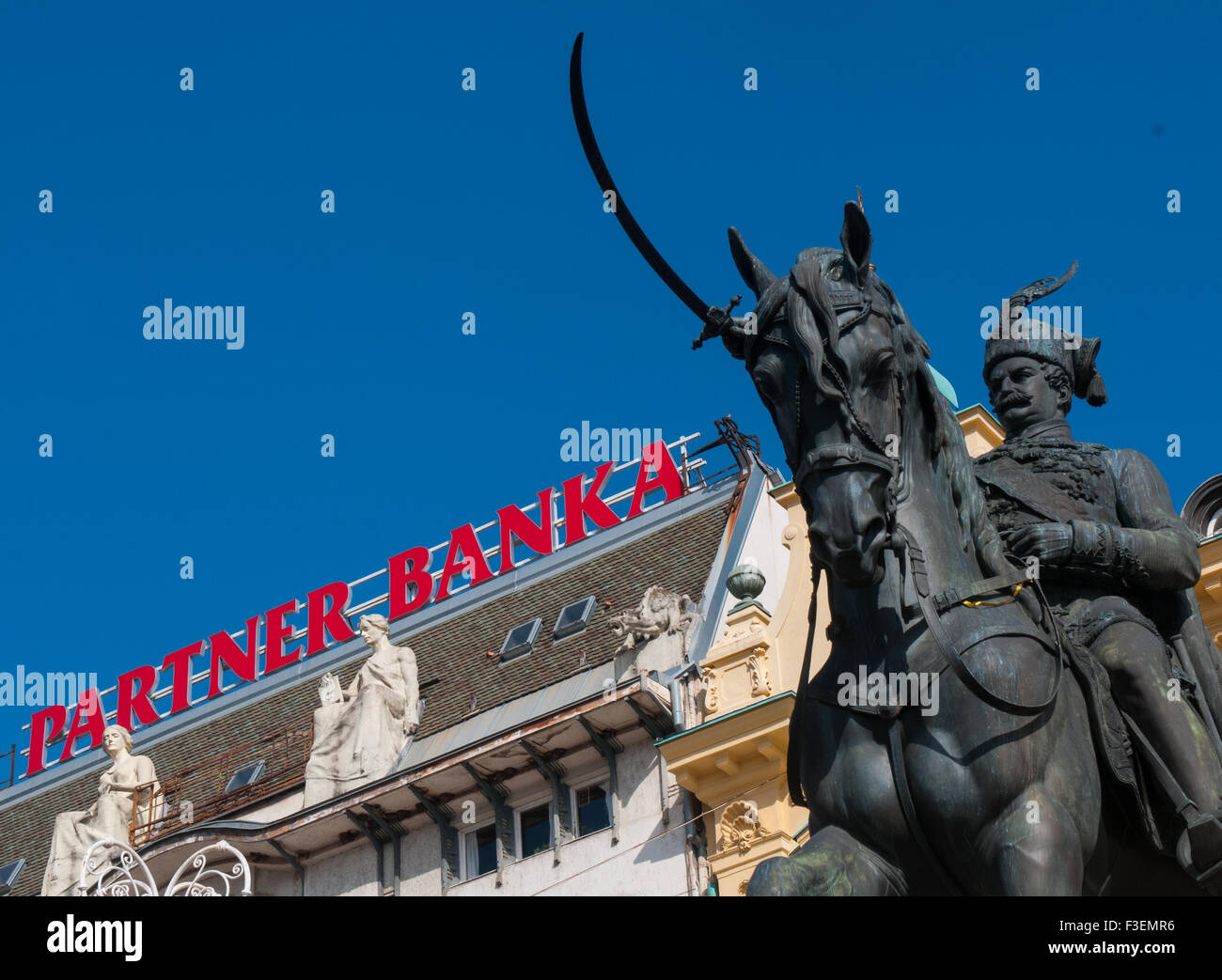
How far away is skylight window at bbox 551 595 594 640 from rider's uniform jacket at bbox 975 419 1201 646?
3195cm

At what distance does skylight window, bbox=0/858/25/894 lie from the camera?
47.6 meters

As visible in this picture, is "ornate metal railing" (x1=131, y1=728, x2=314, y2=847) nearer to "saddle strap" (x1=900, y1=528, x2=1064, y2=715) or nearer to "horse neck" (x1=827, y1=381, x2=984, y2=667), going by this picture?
"horse neck" (x1=827, y1=381, x2=984, y2=667)

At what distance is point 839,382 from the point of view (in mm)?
8414

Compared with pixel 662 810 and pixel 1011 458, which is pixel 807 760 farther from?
pixel 662 810

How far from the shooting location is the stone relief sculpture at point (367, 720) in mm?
41844

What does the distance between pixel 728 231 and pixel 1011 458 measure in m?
1.88

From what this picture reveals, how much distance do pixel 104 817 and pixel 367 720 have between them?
23.7 ft

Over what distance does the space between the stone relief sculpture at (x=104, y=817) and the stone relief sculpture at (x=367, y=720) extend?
16.5 feet

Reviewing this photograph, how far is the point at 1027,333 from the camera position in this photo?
10297 mm

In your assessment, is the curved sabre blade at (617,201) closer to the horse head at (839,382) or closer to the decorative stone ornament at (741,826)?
the horse head at (839,382)

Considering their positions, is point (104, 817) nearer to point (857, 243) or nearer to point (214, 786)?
point (214, 786)

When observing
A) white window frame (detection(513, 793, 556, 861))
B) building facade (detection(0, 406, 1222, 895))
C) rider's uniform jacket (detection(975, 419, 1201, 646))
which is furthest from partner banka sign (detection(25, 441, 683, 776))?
rider's uniform jacket (detection(975, 419, 1201, 646))

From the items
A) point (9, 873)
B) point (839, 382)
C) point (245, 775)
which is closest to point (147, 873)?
point (245, 775)
